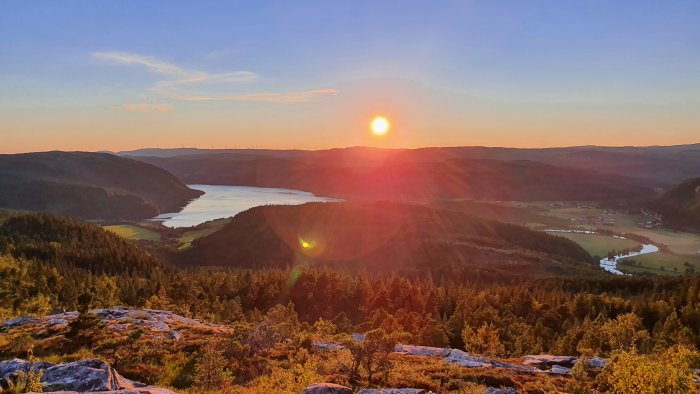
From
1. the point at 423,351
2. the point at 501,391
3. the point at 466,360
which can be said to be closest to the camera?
the point at 501,391

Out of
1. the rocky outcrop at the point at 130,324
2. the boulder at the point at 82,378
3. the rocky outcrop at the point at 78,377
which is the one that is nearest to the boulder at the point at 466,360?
the rocky outcrop at the point at 78,377

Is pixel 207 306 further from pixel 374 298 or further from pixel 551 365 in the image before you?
pixel 551 365

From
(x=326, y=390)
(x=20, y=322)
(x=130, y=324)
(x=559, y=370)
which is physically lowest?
(x=130, y=324)

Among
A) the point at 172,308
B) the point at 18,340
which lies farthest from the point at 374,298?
the point at 18,340

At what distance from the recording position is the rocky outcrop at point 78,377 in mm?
23531

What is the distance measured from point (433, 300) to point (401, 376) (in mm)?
90485

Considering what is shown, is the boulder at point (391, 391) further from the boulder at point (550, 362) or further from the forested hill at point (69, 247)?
the forested hill at point (69, 247)

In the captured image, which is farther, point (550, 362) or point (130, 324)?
point (130, 324)

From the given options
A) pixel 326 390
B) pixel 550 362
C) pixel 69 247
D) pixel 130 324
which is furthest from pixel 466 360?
pixel 69 247

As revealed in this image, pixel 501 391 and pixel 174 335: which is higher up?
pixel 501 391

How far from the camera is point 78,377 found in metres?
24.3

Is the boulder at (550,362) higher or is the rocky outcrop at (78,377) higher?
the rocky outcrop at (78,377)

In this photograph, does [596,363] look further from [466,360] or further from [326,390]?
[326,390]

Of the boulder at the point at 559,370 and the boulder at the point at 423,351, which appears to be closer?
the boulder at the point at 559,370
